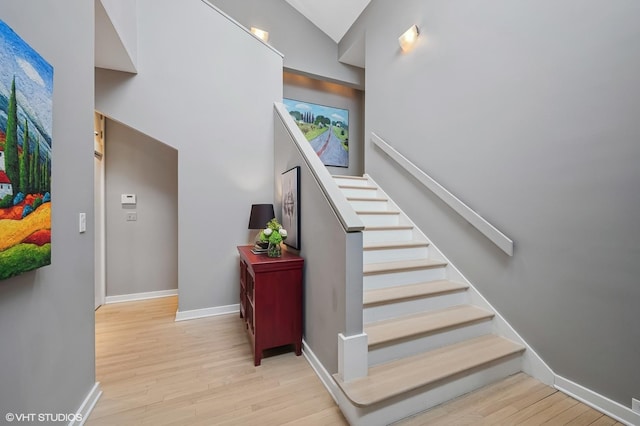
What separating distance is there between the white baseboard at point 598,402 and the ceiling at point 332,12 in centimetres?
489

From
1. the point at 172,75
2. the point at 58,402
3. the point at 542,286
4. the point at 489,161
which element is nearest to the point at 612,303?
the point at 542,286

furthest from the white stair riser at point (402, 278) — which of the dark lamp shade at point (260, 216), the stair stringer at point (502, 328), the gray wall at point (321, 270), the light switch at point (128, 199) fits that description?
the light switch at point (128, 199)

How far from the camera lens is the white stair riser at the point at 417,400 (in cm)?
140

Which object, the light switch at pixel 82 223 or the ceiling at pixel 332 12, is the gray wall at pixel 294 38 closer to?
the ceiling at pixel 332 12

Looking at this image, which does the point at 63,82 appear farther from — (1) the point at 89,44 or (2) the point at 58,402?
(2) the point at 58,402

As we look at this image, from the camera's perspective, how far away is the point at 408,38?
9.81 feet

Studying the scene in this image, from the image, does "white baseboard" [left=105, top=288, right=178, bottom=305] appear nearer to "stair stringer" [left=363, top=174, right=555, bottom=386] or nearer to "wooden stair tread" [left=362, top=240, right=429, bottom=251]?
"wooden stair tread" [left=362, top=240, right=429, bottom=251]

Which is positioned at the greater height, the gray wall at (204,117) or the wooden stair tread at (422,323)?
the gray wall at (204,117)

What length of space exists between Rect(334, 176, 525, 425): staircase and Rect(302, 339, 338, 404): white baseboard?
12 centimetres

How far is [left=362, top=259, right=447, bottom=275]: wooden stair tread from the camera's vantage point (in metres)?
2.16

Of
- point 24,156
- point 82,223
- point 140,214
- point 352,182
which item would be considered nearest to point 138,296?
point 140,214

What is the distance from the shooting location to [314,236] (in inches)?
78.2

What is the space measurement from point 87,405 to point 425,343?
214 cm

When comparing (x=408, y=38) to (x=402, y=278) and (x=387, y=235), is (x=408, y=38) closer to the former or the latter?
(x=387, y=235)
